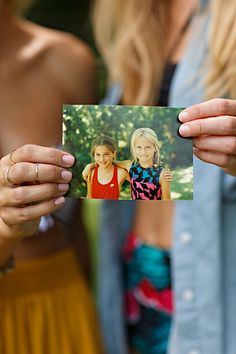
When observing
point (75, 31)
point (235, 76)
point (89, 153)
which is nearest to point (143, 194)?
point (89, 153)

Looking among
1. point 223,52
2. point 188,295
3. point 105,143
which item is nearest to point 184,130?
point 105,143

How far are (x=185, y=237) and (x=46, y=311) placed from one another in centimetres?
43

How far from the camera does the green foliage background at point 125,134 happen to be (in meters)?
1.11

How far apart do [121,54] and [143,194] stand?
81 centimetres

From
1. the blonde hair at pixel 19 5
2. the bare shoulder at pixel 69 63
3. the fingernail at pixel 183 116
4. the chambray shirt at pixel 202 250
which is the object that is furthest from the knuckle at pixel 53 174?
the blonde hair at pixel 19 5

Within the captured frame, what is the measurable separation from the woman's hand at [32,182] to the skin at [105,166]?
46 millimetres

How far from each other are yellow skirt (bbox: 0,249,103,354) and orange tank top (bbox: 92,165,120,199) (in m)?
0.62

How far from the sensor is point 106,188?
1123 millimetres

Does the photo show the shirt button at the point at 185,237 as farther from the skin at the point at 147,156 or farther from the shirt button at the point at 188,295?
the skin at the point at 147,156

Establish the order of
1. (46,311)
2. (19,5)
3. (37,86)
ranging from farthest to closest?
(19,5)
(37,86)
(46,311)

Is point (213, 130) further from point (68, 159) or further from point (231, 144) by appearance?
point (68, 159)

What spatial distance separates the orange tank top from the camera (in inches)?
44.2

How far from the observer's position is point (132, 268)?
1771 mm

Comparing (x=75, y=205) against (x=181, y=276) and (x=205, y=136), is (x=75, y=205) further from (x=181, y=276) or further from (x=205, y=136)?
A: (x=205, y=136)
